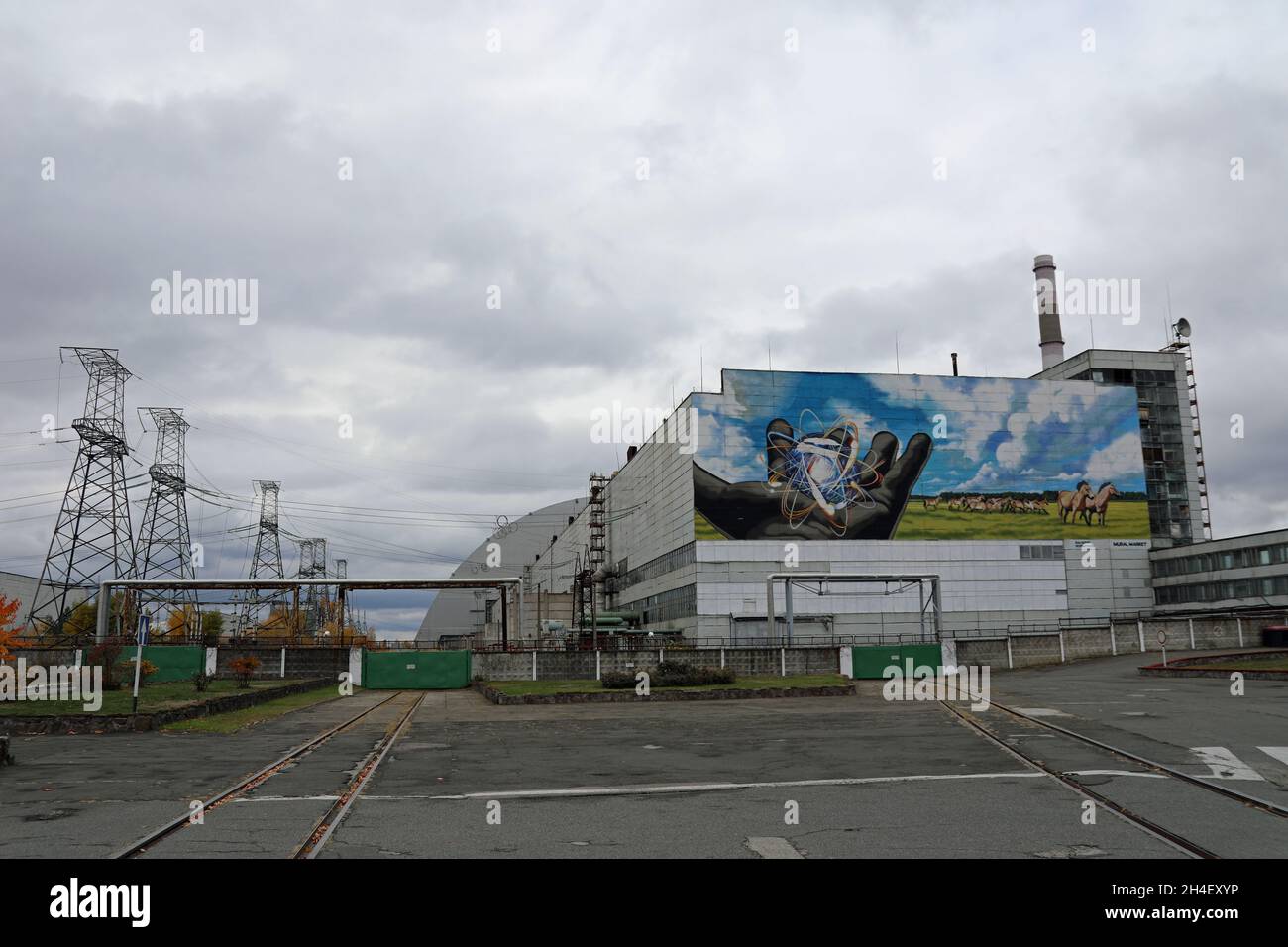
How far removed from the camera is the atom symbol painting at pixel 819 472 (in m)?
77.0

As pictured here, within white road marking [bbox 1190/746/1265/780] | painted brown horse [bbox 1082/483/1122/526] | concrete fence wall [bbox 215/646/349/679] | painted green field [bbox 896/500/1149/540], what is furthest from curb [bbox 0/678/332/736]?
painted brown horse [bbox 1082/483/1122/526]

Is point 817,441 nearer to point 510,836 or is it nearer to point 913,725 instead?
point 913,725

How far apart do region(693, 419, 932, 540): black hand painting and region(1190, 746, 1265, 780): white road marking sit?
58.9 m

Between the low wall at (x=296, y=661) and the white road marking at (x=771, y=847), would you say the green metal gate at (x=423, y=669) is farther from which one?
the white road marking at (x=771, y=847)

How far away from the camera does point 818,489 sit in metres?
77.4

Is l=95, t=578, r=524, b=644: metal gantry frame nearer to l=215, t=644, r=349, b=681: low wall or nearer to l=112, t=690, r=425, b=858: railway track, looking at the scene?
l=215, t=644, r=349, b=681: low wall

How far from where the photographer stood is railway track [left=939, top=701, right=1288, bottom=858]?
9500 millimetres

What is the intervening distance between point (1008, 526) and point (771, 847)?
7694cm

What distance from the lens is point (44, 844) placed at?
938 centimetres
